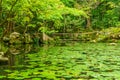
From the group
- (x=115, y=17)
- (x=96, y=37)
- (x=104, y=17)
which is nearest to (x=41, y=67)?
(x=96, y=37)

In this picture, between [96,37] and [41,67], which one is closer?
[41,67]

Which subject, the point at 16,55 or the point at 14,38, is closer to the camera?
the point at 16,55

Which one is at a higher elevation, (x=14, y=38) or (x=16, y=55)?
(x=14, y=38)

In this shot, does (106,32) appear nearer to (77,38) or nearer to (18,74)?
(77,38)

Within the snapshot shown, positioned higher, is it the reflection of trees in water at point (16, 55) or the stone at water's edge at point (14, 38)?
the stone at water's edge at point (14, 38)

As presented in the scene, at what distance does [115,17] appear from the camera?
4303 cm

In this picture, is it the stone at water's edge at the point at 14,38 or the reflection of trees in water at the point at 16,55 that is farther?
the stone at water's edge at the point at 14,38

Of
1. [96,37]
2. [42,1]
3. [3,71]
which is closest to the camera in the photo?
[3,71]

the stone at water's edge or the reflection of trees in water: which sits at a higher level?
the stone at water's edge

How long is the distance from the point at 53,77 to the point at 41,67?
255 centimetres

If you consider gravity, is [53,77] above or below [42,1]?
below

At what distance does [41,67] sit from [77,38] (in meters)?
25.9

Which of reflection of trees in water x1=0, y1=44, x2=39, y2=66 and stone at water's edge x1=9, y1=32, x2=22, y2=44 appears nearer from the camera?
reflection of trees in water x1=0, y1=44, x2=39, y2=66

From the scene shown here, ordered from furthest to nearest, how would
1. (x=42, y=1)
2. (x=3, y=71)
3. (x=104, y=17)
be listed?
(x=104, y=17)
(x=42, y=1)
(x=3, y=71)
